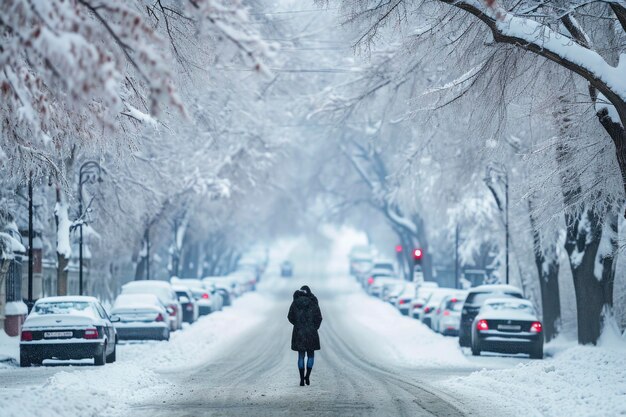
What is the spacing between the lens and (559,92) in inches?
727

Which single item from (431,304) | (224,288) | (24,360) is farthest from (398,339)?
(224,288)

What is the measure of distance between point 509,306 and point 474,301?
3159 millimetres

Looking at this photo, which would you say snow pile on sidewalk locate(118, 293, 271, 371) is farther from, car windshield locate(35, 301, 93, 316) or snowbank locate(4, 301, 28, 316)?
snowbank locate(4, 301, 28, 316)

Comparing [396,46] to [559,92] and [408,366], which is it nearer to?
[408,366]

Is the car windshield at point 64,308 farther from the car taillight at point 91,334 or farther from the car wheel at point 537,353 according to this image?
the car wheel at point 537,353

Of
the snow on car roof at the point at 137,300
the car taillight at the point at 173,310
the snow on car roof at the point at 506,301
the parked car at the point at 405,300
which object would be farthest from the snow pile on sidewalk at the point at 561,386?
the parked car at the point at 405,300

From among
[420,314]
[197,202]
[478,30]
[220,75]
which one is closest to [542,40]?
[478,30]

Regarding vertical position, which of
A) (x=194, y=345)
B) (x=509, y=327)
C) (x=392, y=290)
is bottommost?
(x=194, y=345)

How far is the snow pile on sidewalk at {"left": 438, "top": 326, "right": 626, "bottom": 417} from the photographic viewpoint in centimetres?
1454

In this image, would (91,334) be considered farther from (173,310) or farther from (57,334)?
(173,310)

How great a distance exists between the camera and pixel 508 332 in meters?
27.3

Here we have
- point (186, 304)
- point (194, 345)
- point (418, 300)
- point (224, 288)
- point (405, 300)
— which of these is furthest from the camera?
point (224, 288)

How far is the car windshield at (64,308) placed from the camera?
2377cm

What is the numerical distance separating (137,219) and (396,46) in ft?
40.3
